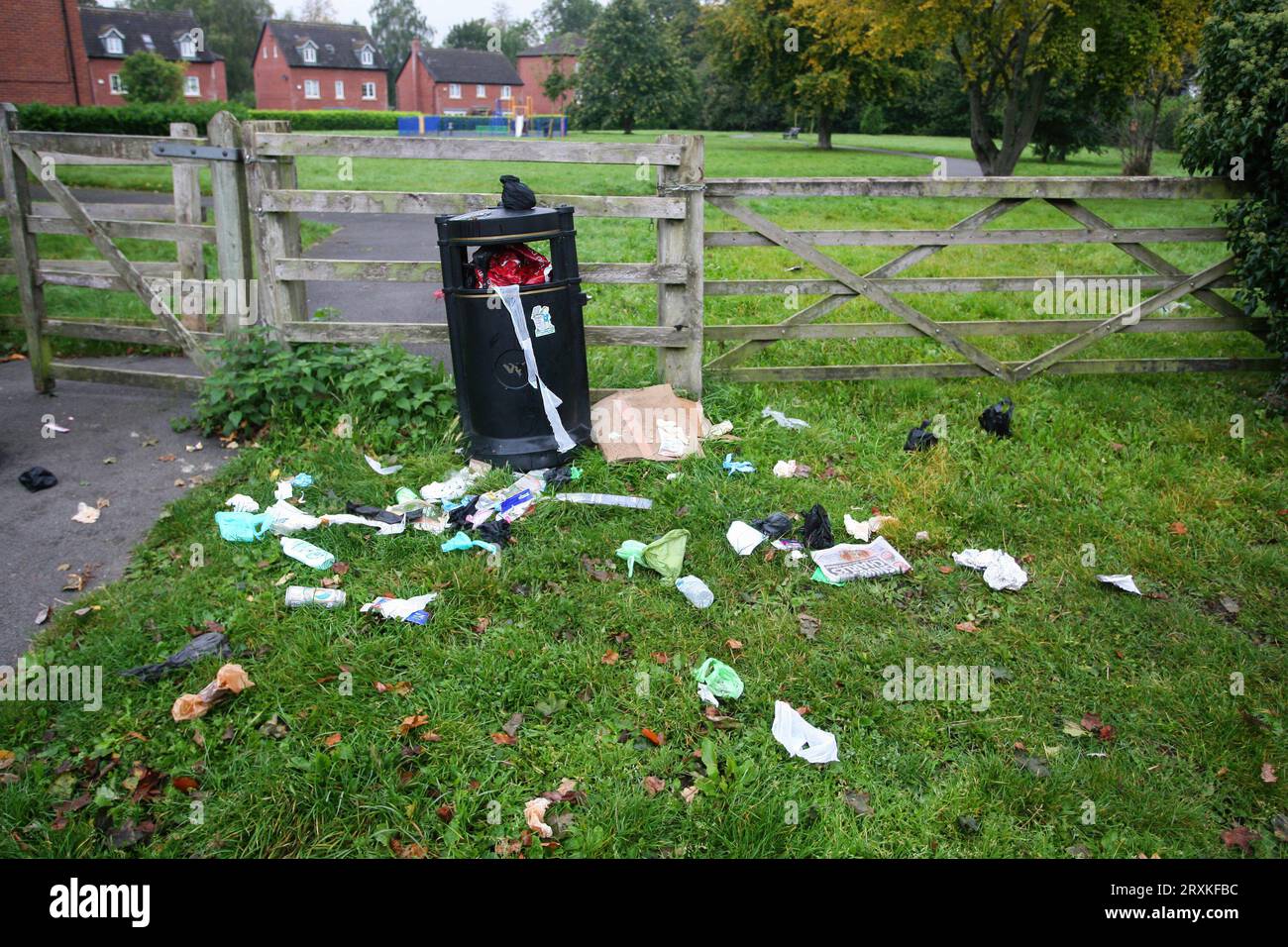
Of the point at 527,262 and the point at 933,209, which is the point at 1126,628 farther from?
Answer: the point at 933,209

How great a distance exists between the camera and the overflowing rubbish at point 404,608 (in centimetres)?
442

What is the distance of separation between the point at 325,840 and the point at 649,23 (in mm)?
58028

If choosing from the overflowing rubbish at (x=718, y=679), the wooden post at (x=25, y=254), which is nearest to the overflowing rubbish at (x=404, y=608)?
the overflowing rubbish at (x=718, y=679)

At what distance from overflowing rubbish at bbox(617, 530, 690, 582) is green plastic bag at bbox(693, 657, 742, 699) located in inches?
30.0

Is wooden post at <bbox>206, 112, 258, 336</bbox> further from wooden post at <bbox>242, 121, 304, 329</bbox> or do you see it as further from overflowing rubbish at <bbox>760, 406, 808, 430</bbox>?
overflowing rubbish at <bbox>760, 406, 808, 430</bbox>

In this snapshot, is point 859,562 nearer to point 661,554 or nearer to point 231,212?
point 661,554

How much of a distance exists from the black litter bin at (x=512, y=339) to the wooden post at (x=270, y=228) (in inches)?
62.2

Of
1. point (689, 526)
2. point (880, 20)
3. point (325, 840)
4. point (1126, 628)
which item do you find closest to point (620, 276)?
point (689, 526)

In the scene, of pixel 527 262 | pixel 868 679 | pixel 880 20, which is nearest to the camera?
pixel 868 679

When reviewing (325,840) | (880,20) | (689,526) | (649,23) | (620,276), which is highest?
A: (649,23)

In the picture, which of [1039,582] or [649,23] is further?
[649,23]

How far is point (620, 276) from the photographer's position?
6.52 m

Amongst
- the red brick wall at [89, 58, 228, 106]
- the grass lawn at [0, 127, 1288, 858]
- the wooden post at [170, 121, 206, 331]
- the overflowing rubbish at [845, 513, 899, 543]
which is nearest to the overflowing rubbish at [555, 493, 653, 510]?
the grass lawn at [0, 127, 1288, 858]

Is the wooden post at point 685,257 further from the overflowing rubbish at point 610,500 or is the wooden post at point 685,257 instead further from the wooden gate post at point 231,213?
the wooden gate post at point 231,213
